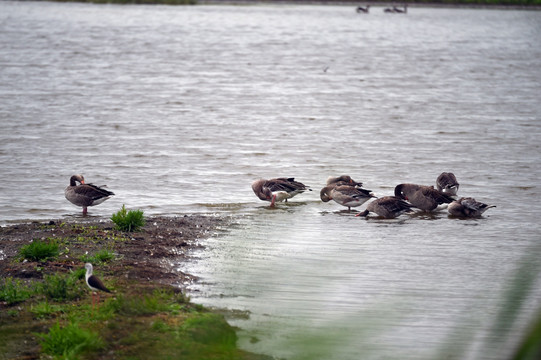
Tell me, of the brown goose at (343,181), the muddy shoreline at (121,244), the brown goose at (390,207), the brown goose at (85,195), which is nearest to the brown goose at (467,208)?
the brown goose at (390,207)

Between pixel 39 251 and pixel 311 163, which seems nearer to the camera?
pixel 39 251

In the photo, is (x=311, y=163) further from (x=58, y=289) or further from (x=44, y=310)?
(x=44, y=310)

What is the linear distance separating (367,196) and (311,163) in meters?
4.59

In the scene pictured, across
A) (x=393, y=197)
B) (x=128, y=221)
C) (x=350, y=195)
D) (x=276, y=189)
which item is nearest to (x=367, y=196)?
(x=350, y=195)

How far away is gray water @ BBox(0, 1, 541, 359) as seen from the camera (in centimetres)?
174

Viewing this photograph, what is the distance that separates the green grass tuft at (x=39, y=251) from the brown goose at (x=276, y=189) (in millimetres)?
4776

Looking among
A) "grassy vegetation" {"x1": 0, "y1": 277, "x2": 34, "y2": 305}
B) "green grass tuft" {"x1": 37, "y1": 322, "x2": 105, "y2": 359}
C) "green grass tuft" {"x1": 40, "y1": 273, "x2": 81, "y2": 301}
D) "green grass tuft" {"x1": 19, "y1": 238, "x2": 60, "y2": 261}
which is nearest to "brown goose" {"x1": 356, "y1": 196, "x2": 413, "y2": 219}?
"green grass tuft" {"x1": 19, "y1": 238, "x2": 60, "y2": 261}

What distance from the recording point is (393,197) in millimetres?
12297

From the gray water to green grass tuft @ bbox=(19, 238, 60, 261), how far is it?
1.60 meters

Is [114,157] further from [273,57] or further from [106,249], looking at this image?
[273,57]

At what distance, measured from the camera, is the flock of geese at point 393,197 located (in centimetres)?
1217

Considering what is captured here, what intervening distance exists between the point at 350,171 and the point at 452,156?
3.15m

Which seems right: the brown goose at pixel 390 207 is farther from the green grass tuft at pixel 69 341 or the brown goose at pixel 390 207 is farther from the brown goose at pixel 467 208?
the green grass tuft at pixel 69 341

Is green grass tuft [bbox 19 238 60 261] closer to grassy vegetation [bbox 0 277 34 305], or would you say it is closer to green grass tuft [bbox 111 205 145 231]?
grassy vegetation [bbox 0 277 34 305]
